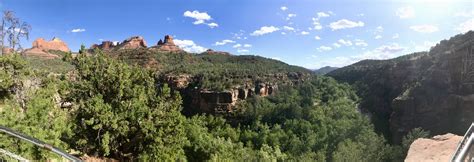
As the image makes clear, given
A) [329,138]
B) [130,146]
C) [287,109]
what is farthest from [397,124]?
[130,146]

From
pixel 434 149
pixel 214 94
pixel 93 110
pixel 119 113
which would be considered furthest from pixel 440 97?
pixel 434 149

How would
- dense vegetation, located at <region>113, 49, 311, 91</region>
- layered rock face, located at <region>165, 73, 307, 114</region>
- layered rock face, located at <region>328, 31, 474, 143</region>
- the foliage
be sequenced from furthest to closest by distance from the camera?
dense vegetation, located at <region>113, 49, 311, 91</region> → layered rock face, located at <region>165, 73, 307, 114</region> → layered rock face, located at <region>328, 31, 474, 143</region> → the foliage

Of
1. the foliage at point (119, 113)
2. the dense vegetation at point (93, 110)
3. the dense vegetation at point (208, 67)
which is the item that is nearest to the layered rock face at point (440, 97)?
the dense vegetation at point (208, 67)

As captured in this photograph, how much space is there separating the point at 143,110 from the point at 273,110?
94.7 meters

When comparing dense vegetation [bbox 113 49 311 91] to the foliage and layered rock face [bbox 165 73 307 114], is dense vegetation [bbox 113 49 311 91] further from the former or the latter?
the foliage

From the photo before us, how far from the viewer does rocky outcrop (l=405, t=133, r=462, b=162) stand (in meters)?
10.8

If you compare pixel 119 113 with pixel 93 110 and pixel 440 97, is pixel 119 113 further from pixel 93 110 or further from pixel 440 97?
pixel 440 97

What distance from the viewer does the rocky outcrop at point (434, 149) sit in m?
10.8

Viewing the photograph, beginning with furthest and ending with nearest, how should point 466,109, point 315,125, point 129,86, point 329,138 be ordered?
point 315,125
point 329,138
point 466,109
point 129,86

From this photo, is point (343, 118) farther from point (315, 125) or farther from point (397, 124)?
point (397, 124)

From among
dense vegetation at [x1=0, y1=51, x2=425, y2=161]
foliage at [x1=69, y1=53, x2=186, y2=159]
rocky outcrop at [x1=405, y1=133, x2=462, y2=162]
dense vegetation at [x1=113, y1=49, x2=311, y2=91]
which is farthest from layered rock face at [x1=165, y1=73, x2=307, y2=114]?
rocky outcrop at [x1=405, y1=133, x2=462, y2=162]

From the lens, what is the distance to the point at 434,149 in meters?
11.5

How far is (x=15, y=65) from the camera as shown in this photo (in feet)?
86.3

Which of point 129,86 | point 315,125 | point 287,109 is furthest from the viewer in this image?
point 287,109
